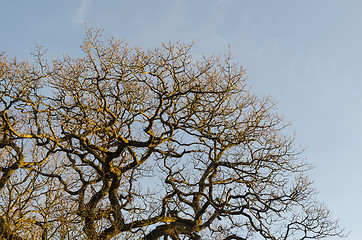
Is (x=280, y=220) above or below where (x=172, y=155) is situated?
below

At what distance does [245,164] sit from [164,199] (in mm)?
2770

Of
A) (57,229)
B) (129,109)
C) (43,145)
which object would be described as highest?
(129,109)

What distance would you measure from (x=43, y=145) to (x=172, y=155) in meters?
3.99

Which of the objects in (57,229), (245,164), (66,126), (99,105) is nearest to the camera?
(57,229)

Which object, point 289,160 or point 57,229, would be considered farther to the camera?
point 289,160

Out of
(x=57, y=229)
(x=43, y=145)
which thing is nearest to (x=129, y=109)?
(x=43, y=145)

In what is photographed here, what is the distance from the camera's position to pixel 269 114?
12.8 meters

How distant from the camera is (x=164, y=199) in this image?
1178 centimetres

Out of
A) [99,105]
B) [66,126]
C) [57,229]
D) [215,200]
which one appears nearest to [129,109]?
[99,105]

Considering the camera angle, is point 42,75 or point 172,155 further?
point 172,155

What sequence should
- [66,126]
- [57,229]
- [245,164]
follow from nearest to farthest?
[57,229] → [66,126] → [245,164]

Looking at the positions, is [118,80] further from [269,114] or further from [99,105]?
[269,114]

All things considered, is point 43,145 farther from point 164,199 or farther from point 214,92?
point 214,92

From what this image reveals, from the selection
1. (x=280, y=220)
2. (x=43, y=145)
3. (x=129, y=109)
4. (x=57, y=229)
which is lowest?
(x=57, y=229)
